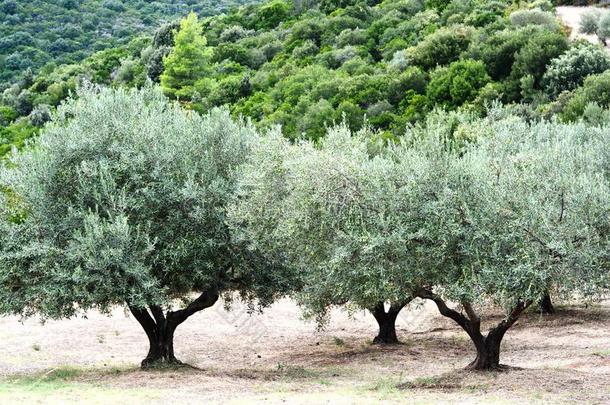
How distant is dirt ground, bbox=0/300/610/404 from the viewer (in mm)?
16094

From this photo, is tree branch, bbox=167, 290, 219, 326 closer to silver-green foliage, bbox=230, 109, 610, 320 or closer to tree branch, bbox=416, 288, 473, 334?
silver-green foliage, bbox=230, 109, 610, 320

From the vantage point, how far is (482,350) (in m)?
18.0

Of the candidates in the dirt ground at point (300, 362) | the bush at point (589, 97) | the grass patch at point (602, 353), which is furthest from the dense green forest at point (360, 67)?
the grass patch at point (602, 353)

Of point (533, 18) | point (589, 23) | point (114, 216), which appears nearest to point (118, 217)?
point (114, 216)

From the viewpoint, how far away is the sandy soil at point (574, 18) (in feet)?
187

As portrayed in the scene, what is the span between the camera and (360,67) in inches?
2391

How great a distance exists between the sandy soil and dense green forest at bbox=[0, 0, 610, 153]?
1041mm

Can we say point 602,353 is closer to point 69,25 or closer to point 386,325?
point 386,325

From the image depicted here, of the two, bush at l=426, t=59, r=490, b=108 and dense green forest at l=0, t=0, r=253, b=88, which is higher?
dense green forest at l=0, t=0, r=253, b=88

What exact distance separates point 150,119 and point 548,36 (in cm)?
3941

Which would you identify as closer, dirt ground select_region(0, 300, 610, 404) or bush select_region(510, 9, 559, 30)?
dirt ground select_region(0, 300, 610, 404)

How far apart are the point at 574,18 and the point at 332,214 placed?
53839 millimetres

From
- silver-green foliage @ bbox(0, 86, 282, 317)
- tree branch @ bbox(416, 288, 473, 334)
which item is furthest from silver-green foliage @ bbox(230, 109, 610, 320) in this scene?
silver-green foliage @ bbox(0, 86, 282, 317)

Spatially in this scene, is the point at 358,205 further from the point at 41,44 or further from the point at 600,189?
the point at 41,44
